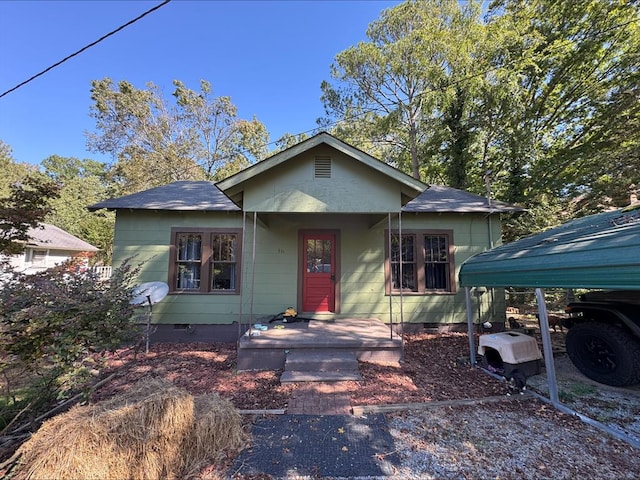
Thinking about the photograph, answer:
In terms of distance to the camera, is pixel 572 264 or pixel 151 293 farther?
pixel 151 293

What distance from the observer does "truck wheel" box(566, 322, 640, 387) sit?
3.89m

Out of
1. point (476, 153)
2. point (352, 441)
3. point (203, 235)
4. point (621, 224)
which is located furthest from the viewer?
point (476, 153)

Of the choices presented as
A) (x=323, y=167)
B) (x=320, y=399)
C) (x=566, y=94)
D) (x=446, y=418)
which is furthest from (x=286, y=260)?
(x=566, y=94)

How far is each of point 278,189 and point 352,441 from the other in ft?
12.9

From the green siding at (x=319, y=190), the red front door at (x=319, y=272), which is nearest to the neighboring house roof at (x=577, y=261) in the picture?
the green siding at (x=319, y=190)

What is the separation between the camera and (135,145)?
1973cm

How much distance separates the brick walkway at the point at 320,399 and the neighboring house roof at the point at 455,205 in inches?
180

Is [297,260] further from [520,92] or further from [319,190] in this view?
[520,92]

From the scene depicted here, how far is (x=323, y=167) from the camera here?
206 inches

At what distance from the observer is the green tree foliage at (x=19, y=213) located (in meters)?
5.48

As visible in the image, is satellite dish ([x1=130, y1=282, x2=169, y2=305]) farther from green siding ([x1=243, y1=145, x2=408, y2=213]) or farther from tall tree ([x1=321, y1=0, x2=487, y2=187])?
tall tree ([x1=321, y1=0, x2=487, y2=187])

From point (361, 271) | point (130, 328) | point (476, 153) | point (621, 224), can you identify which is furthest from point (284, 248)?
point (476, 153)

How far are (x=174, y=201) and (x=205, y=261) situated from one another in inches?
70.5

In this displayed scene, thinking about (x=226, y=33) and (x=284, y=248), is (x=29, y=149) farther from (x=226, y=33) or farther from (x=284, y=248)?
(x=284, y=248)
